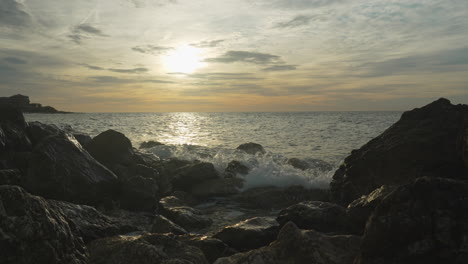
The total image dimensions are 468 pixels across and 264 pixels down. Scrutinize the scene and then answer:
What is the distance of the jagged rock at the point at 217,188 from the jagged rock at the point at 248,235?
4.62 metres

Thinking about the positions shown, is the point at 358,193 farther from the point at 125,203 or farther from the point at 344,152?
the point at 344,152

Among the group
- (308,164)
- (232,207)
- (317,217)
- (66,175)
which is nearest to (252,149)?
(308,164)

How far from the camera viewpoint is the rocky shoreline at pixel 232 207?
10.9 ft

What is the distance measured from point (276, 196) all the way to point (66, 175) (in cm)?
551

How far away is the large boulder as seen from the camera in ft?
22.0

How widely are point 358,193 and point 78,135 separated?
10475 millimetres

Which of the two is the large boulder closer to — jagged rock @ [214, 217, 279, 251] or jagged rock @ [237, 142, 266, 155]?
jagged rock @ [214, 217, 279, 251]

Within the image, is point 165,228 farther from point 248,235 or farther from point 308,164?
point 308,164

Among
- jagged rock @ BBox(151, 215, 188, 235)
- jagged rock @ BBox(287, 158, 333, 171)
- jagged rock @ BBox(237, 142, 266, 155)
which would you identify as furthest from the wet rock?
jagged rock @ BBox(237, 142, 266, 155)

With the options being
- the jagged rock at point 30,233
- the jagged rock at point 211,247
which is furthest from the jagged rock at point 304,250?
the jagged rock at point 30,233

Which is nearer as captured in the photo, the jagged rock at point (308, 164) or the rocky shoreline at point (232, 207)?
the rocky shoreline at point (232, 207)

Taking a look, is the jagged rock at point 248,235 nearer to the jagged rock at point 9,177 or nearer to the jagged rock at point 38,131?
the jagged rock at point 9,177

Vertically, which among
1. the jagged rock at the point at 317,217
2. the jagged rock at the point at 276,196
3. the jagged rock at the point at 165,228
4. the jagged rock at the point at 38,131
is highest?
the jagged rock at the point at 38,131

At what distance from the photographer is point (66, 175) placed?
776 centimetres
